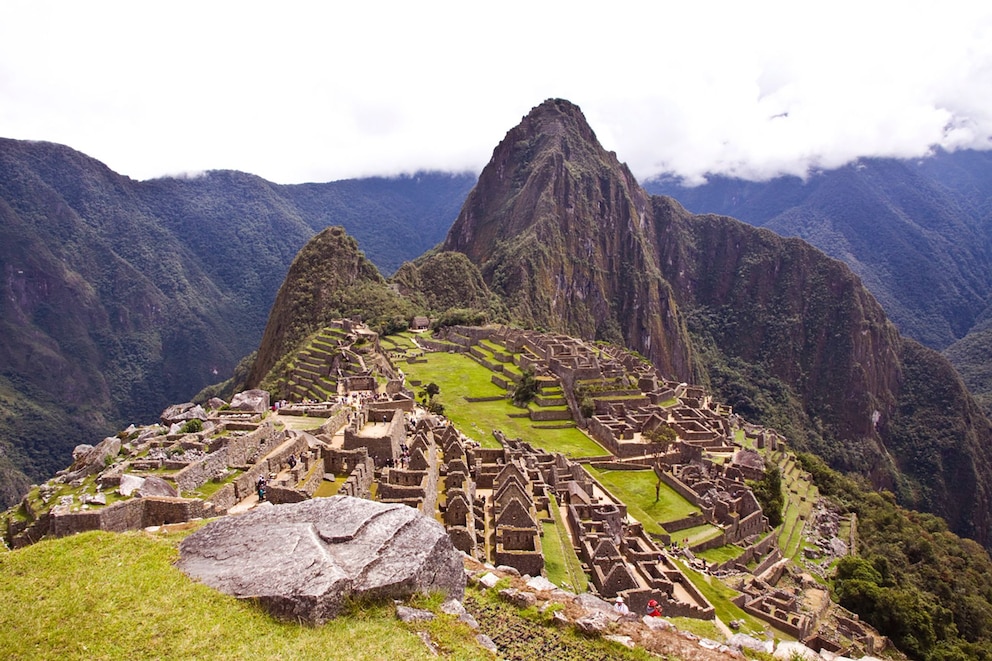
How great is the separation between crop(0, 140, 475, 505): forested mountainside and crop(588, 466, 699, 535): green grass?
212 ft

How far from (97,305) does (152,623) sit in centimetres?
16082

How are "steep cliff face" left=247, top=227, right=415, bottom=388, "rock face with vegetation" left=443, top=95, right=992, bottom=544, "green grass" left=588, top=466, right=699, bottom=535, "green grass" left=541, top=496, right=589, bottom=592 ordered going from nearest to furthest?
"green grass" left=541, top=496, right=589, bottom=592 → "green grass" left=588, top=466, right=699, bottom=535 → "steep cliff face" left=247, top=227, right=415, bottom=388 → "rock face with vegetation" left=443, top=95, right=992, bottom=544

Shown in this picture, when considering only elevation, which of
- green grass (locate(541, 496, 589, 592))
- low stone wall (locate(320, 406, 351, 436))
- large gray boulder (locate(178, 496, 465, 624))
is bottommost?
green grass (locate(541, 496, 589, 592))

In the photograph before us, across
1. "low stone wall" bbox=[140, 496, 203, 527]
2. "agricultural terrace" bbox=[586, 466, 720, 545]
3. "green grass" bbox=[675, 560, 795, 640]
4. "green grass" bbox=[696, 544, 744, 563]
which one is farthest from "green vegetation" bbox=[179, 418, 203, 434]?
"green grass" bbox=[696, 544, 744, 563]

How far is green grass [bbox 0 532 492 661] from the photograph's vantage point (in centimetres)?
772

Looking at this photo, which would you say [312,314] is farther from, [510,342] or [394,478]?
[394,478]

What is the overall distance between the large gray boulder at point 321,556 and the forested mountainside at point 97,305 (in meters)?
74.1

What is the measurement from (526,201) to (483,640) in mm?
186127

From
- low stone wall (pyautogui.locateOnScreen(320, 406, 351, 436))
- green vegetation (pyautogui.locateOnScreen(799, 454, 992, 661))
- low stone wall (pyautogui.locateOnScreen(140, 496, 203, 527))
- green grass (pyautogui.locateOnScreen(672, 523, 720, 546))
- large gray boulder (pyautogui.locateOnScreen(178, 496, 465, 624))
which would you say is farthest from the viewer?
green grass (pyautogui.locateOnScreen(672, 523, 720, 546))

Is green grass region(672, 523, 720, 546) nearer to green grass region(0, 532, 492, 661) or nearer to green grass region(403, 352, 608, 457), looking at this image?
green grass region(403, 352, 608, 457)

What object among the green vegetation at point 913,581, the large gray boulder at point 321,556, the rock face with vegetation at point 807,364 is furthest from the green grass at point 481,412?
the rock face with vegetation at point 807,364

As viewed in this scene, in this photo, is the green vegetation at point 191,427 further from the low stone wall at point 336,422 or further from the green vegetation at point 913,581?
the green vegetation at point 913,581

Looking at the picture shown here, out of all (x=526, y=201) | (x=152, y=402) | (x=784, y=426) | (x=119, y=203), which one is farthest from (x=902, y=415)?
(x=119, y=203)

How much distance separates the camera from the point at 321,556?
30.8 feet
